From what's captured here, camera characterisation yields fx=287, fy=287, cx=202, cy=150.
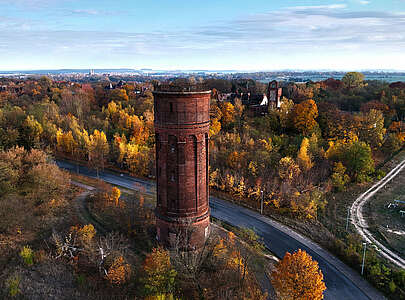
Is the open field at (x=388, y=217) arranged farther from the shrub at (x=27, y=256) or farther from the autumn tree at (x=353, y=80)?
the autumn tree at (x=353, y=80)

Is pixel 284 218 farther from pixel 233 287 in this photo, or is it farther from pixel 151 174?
pixel 151 174

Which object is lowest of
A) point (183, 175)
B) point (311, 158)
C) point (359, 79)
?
point (311, 158)

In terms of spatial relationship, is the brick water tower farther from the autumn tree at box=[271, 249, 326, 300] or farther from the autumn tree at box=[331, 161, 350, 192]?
the autumn tree at box=[331, 161, 350, 192]

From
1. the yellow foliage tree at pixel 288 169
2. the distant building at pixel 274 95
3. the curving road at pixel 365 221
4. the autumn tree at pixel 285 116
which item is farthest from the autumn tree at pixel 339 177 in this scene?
the distant building at pixel 274 95

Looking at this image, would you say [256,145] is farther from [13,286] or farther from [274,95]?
[13,286]

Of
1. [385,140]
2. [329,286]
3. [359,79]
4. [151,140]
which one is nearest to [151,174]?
[151,140]

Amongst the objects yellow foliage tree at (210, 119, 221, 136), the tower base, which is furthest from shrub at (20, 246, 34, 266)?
yellow foliage tree at (210, 119, 221, 136)

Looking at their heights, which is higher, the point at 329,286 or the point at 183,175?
the point at 183,175
